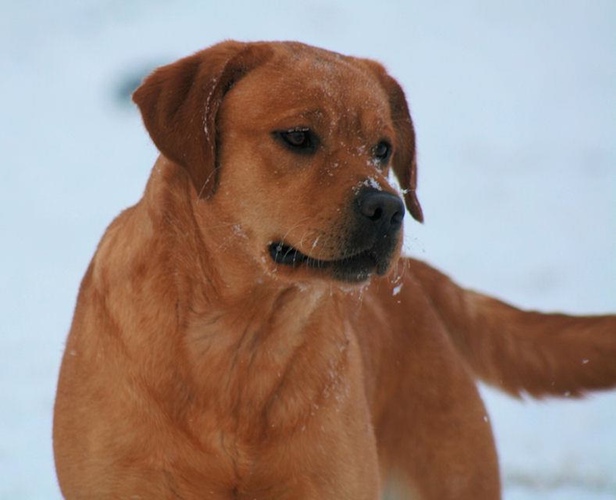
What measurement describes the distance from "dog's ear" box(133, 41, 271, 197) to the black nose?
525mm

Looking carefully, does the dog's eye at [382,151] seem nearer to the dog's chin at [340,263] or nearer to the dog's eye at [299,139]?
the dog's eye at [299,139]

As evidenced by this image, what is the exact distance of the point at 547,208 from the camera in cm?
1110

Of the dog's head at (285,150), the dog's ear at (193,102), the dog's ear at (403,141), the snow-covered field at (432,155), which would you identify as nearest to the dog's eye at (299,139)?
the dog's head at (285,150)

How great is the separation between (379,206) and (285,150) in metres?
0.37

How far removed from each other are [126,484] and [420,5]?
530 inches

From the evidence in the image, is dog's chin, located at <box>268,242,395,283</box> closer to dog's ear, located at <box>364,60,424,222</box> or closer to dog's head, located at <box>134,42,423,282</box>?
dog's head, located at <box>134,42,423,282</box>

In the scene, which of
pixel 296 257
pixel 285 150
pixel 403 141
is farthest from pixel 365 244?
pixel 403 141

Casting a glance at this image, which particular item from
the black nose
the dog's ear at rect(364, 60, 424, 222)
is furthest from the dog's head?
the dog's ear at rect(364, 60, 424, 222)

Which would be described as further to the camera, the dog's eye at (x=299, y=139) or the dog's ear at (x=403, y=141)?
the dog's ear at (x=403, y=141)

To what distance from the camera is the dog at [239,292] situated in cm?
365

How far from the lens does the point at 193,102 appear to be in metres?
3.77

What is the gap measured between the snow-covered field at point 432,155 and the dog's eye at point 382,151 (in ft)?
1.08

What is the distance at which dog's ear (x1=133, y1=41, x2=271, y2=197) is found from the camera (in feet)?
12.2

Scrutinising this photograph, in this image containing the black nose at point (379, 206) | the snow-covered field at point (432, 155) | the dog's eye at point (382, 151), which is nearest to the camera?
the black nose at point (379, 206)
